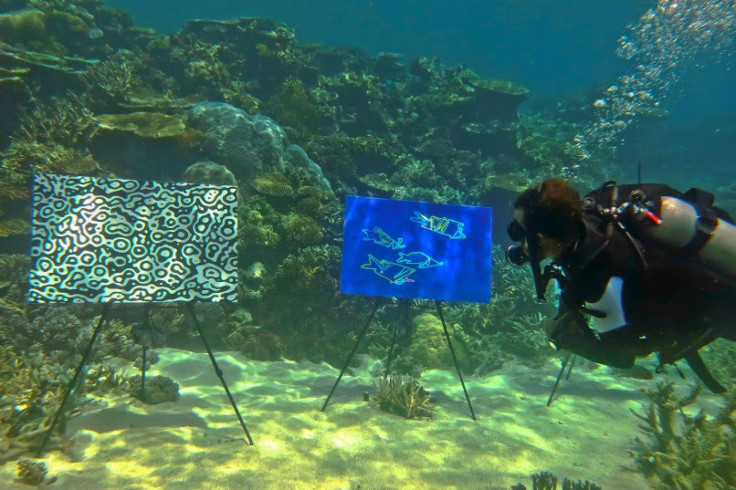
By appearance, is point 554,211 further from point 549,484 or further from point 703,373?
point 549,484

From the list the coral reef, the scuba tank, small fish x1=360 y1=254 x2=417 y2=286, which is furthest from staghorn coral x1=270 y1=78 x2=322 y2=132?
the scuba tank

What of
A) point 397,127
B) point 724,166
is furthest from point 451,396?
point 724,166

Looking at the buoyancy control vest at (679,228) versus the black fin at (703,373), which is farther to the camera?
the black fin at (703,373)

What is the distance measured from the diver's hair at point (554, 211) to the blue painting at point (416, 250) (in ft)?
10.5

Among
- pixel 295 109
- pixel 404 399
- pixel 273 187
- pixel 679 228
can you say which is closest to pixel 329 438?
pixel 404 399

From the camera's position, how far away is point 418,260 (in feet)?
17.3

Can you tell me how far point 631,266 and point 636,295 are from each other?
0.17 m

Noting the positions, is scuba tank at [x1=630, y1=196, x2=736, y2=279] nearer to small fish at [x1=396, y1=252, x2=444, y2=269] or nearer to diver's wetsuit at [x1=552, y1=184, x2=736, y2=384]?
diver's wetsuit at [x1=552, y1=184, x2=736, y2=384]

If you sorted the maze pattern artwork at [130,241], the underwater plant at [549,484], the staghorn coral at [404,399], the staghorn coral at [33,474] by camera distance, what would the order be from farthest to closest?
the staghorn coral at [404,399], the maze pattern artwork at [130,241], the underwater plant at [549,484], the staghorn coral at [33,474]

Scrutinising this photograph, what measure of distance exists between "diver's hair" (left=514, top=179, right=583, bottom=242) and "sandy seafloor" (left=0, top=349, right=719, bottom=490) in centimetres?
316

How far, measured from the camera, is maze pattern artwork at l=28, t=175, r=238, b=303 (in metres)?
3.99

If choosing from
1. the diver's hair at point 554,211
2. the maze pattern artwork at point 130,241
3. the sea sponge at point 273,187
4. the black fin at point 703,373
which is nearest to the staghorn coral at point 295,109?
the sea sponge at point 273,187

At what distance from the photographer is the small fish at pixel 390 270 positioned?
5.21 m

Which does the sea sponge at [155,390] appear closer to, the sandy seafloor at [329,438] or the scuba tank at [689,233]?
the sandy seafloor at [329,438]
